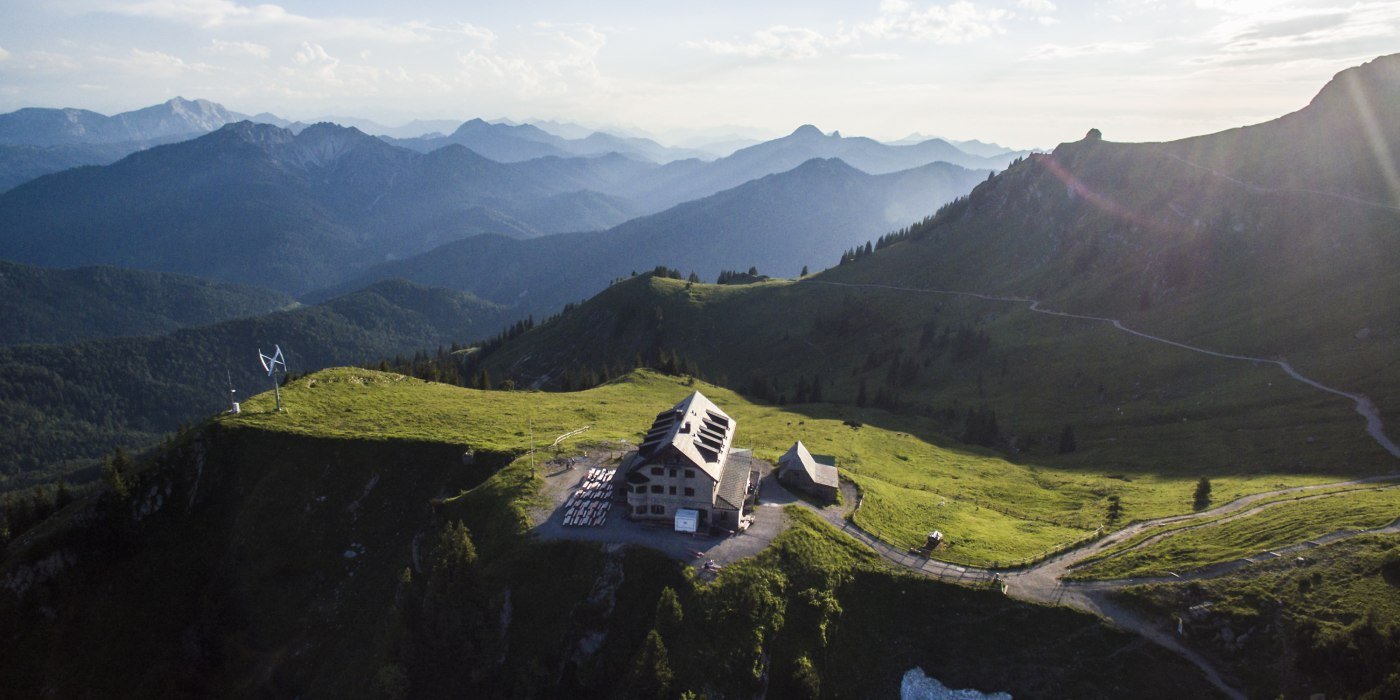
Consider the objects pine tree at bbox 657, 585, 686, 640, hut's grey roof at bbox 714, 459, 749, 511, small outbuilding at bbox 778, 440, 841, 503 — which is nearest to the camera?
pine tree at bbox 657, 585, 686, 640

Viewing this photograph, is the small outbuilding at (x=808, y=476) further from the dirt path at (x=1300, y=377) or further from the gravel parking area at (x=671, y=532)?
the dirt path at (x=1300, y=377)

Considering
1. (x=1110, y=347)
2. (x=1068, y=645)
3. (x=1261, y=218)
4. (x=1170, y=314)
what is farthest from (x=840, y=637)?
(x=1261, y=218)

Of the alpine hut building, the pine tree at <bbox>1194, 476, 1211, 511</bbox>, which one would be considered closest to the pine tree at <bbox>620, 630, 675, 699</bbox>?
the alpine hut building

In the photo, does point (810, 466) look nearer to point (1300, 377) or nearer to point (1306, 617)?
point (1306, 617)

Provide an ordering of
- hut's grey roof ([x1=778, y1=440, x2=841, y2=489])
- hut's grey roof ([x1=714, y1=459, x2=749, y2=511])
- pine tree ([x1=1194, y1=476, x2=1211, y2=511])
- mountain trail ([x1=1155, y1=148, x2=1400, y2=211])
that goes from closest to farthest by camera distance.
A: hut's grey roof ([x1=714, y1=459, x2=749, y2=511]) → pine tree ([x1=1194, y1=476, x2=1211, y2=511]) → hut's grey roof ([x1=778, y1=440, x2=841, y2=489]) → mountain trail ([x1=1155, y1=148, x2=1400, y2=211])

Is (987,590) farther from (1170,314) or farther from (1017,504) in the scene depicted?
(1170,314)

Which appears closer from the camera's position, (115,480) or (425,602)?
(425,602)

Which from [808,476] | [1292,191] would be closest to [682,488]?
[808,476]

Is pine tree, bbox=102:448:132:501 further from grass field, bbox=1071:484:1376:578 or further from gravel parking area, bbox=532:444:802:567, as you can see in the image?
grass field, bbox=1071:484:1376:578
